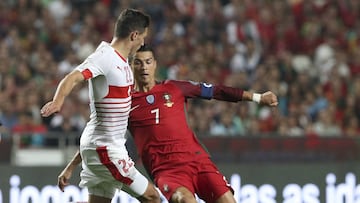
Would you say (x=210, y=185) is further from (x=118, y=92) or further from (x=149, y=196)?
(x=118, y=92)

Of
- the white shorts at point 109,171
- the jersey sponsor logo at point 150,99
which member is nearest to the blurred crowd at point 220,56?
the jersey sponsor logo at point 150,99

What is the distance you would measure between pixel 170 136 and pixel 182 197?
586 mm

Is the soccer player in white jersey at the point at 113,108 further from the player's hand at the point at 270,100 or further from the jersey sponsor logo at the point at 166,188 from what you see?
the player's hand at the point at 270,100

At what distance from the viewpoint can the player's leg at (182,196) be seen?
976 cm

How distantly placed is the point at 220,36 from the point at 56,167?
5.89 m

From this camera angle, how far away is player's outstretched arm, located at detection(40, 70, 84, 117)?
816 centimetres

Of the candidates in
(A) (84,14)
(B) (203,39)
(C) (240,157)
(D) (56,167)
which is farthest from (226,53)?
(D) (56,167)

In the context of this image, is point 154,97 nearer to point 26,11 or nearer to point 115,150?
point 115,150

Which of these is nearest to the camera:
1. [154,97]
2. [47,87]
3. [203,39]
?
[154,97]

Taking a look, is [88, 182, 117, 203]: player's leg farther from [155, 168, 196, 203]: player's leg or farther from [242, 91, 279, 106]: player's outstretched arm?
[242, 91, 279, 106]: player's outstretched arm

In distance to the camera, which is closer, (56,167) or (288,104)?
(56,167)

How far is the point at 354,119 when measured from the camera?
16.6m

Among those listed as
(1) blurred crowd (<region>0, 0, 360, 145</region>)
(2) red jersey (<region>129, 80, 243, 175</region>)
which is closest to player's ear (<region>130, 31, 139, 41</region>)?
(2) red jersey (<region>129, 80, 243, 175</region>)

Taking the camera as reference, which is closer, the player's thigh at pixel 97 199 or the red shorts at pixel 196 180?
the player's thigh at pixel 97 199
